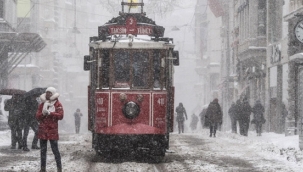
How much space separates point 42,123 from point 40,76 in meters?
56.8

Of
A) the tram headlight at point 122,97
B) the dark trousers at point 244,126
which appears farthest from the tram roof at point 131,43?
the dark trousers at point 244,126

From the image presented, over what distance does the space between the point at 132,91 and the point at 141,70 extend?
0.55 meters

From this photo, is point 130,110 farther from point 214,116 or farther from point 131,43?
point 214,116

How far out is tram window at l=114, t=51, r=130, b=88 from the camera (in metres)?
17.8

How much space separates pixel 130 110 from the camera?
17609mm

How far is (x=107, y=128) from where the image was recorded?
17.7 m

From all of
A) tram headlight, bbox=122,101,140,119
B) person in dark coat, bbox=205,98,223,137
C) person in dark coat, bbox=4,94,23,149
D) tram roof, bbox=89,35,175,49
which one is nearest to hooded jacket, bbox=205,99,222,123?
person in dark coat, bbox=205,98,223,137

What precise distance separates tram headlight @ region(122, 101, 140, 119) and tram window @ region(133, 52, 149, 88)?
1.58 ft

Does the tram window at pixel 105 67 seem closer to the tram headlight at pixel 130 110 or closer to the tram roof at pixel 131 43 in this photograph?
the tram roof at pixel 131 43

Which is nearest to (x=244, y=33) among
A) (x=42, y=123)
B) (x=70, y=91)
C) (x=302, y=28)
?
(x=302, y=28)

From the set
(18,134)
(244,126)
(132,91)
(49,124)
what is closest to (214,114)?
(244,126)

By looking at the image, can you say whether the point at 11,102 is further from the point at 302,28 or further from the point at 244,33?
the point at 244,33

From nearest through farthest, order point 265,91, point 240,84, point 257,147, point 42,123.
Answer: point 42,123, point 257,147, point 265,91, point 240,84

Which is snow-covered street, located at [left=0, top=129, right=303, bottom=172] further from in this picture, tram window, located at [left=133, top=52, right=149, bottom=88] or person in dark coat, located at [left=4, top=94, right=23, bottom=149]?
tram window, located at [left=133, top=52, right=149, bottom=88]
